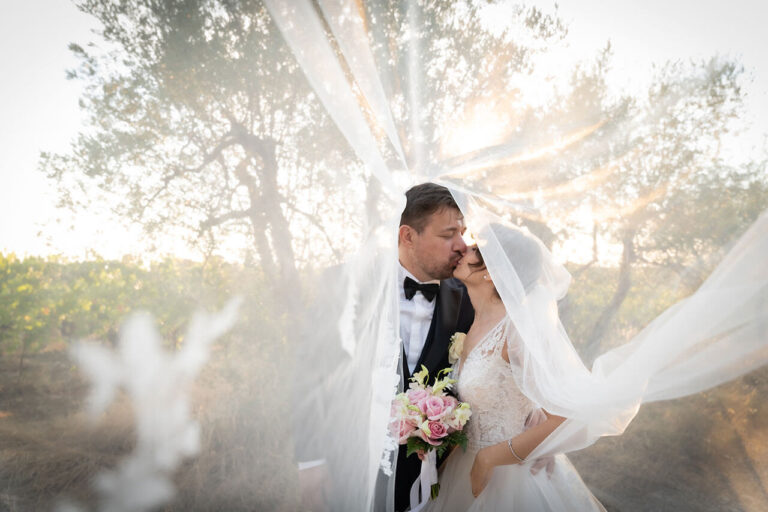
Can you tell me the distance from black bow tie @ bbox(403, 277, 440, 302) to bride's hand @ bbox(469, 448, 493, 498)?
83 centimetres

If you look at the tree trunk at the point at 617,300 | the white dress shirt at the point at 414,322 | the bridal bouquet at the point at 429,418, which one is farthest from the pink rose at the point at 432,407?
the tree trunk at the point at 617,300

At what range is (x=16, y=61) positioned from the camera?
A: 2.29 metres

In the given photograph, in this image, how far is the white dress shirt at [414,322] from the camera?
85.3 inches

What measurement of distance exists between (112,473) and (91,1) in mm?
2694

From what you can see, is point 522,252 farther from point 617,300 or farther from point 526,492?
point 617,300

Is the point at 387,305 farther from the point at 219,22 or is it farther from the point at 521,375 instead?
the point at 219,22

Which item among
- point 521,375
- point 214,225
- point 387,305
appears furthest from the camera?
point 214,225

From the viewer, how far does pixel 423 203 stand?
225 centimetres

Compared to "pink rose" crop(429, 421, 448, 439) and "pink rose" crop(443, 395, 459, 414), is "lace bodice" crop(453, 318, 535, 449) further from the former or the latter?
"pink rose" crop(429, 421, 448, 439)

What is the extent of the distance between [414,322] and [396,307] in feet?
1.25

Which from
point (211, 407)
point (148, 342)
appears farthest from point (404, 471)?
point (148, 342)

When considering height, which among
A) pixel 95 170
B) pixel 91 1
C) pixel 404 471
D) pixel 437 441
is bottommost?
pixel 404 471

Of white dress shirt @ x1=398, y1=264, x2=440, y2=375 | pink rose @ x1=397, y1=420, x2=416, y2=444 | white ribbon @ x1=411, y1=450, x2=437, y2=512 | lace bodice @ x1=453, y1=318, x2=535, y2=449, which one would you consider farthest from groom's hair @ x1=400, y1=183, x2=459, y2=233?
white ribbon @ x1=411, y1=450, x2=437, y2=512

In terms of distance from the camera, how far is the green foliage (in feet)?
7.55
